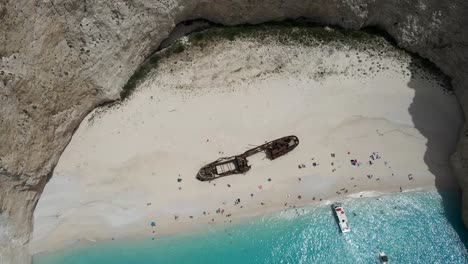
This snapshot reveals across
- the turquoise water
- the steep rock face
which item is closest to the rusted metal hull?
the turquoise water

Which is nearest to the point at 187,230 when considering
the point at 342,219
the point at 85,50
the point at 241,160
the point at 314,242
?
the point at 241,160

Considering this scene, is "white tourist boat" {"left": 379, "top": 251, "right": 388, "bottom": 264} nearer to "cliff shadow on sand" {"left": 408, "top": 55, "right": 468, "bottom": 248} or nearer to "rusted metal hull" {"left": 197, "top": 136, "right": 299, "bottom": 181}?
"cliff shadow on sand" {"left": 408, "top": 55, "right": 468, "bottom": 248}

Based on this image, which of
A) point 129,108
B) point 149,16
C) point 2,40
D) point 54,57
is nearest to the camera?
point 2,40

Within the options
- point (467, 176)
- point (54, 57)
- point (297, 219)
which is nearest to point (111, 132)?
point (54, 57)

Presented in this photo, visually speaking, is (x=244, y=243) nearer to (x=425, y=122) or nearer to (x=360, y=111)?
(x=360, y=111)

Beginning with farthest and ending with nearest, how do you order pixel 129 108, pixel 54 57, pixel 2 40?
pixel 129 108 < pixel 54 57 < pixel 2 40

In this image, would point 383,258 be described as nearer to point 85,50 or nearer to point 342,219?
point 342,219

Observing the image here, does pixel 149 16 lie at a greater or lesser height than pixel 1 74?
greater
